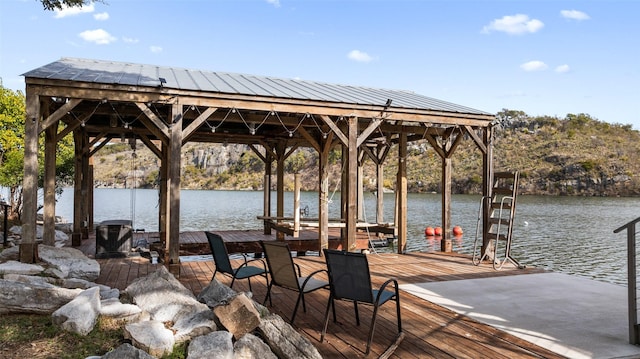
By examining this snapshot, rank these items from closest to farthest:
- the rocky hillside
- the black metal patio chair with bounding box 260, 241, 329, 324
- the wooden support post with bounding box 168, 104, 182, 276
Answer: the black metal patio chair with bounding box 260, 241, 329, 324 < the wooden support post with bounding box 168, 104, 182, 276 < the rocky hillside

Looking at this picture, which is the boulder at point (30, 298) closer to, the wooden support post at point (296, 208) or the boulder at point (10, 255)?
the boulder at point (10, 255)

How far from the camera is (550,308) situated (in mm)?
5223

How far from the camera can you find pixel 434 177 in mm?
56125

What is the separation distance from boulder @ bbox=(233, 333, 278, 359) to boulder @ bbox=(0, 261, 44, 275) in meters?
3.56

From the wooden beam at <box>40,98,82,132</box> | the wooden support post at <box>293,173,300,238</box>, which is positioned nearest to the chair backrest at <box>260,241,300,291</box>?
the wooden beam at <box>40,98,82,132</box>

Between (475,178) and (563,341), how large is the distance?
50.4 metres

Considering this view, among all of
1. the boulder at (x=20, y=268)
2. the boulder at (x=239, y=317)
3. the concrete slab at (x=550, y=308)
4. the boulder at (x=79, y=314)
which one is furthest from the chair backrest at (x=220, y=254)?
A: the concrete slab at (x=550, y=308)

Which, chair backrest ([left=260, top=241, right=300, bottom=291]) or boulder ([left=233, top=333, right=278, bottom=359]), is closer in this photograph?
boulder ([left=233, top=333, right=278, bottom=359])

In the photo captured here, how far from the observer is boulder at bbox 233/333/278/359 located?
3.48 meters

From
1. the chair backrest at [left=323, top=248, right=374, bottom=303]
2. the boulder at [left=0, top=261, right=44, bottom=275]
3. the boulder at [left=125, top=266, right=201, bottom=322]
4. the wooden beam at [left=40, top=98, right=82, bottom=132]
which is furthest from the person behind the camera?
the wooden beam at [left=40, top=98, right=82, bottom=132]

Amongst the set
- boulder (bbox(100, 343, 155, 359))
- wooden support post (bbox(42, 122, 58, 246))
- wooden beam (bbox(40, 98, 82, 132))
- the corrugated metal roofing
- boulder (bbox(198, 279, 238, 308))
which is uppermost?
the corrugated metal roofing

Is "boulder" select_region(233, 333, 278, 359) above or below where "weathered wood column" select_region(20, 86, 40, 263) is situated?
below

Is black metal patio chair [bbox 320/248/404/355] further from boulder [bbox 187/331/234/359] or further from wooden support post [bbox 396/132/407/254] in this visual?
wooden support post [bbox 396/132/407/254]

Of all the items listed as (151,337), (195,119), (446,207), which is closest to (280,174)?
(446,207)
